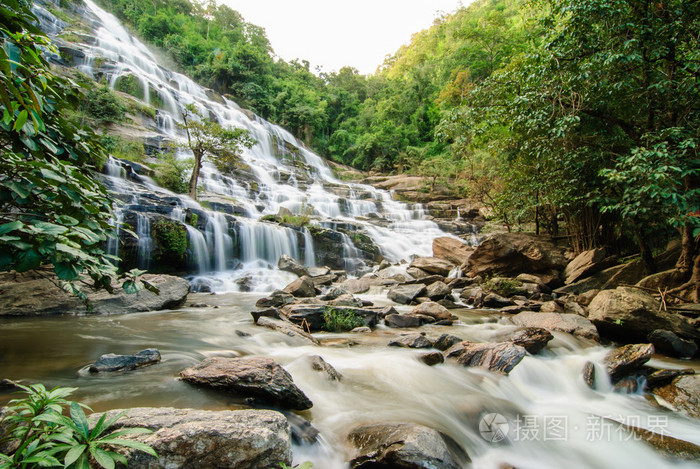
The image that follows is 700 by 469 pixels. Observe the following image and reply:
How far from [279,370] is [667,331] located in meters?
5.57

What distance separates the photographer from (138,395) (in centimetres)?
262

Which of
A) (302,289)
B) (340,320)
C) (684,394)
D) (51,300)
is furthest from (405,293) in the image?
(51,300)

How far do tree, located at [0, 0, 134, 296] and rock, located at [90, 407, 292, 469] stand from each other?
0.90m

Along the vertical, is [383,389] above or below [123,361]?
below

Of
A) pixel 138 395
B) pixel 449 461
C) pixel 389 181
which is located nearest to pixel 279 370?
pixel 138 395

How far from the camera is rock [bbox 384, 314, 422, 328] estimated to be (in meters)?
5.99

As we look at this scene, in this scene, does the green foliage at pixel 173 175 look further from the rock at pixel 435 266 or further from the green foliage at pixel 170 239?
the rock at pixel 435 266

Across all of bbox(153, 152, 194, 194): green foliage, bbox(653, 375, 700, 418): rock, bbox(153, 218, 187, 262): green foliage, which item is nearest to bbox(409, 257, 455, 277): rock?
bbox(653, 375, 700, 418): rock

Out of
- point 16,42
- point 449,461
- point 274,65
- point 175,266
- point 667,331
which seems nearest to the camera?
point 16,42

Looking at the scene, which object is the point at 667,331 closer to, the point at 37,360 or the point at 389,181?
the point at 37,360

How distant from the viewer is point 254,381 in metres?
2.68

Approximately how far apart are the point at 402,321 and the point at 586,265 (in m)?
5.58

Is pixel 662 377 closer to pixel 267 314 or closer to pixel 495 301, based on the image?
pixel 495 301

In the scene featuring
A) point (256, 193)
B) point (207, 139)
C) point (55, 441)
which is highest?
point (207, 139)
